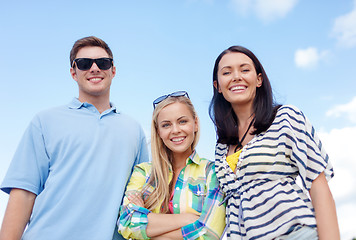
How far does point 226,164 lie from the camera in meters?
3.64

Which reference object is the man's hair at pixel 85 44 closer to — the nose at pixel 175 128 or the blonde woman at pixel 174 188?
the blonde woman at pixel 174 188

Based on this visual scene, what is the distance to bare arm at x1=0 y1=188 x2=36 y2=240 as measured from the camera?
407 cm

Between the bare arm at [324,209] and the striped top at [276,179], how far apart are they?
0.06 meters

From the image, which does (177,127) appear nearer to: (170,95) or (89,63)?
(170,95)

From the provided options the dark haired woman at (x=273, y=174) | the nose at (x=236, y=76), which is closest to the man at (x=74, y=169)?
the dark haired woman at (x=273, y=174)

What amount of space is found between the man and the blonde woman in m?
0.30

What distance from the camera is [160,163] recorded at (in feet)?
13.5

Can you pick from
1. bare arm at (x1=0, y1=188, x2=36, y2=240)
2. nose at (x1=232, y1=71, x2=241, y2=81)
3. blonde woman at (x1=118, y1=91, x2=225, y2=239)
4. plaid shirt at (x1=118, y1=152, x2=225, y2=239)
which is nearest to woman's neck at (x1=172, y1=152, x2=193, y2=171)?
blonde woman at (x1=118, y1=91, x2=225, y2=239)

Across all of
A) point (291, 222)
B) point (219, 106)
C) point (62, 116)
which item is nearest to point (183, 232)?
point (291, 222)

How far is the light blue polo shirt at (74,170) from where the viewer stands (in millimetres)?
3978

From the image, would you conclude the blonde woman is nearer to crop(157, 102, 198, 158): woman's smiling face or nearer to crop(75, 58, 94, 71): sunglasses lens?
crop(157, 102, 198, 158): woman's smiling face

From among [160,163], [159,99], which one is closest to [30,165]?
[160,163]

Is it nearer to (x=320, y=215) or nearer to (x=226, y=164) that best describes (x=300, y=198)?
(x=320, y=215)

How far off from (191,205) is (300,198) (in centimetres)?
111
